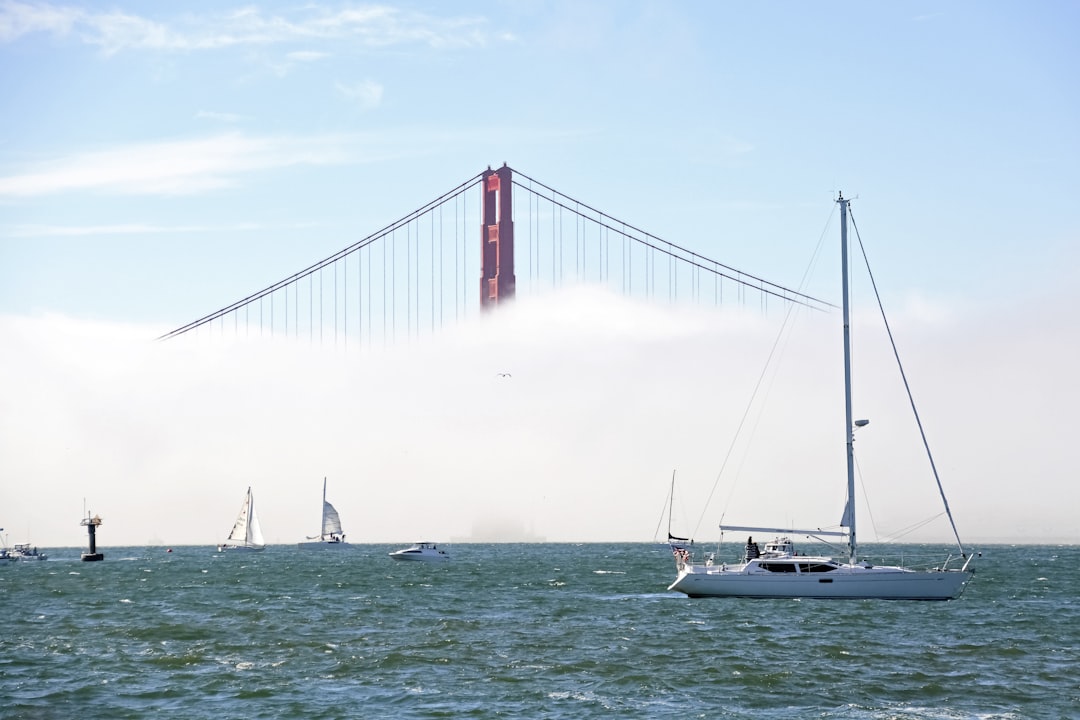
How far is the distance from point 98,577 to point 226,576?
35.4 ft

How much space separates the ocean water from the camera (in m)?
34.0

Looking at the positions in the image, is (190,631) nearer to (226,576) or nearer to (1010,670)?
(1010,670)

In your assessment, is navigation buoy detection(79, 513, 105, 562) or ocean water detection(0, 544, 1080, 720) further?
navigation buoy detection(79, 513, 105, 562)

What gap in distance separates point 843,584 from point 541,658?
23.7 m

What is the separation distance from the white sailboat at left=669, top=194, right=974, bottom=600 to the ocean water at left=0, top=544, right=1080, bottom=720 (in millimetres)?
879

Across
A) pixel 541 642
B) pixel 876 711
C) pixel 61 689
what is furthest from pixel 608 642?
pixel 61 689

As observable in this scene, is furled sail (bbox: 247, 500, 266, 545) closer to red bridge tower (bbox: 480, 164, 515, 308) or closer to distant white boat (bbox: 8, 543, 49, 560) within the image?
distant white boat (bbox: 8, 543, 49, 560)

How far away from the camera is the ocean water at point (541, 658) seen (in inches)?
1340

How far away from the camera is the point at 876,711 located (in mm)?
32844

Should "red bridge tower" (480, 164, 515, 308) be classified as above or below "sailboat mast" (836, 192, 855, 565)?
above

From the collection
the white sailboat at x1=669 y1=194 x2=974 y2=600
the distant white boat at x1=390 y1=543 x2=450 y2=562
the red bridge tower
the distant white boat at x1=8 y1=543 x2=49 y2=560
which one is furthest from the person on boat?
the distant white boat at x1=8 y1=543 x2=49 y2=560

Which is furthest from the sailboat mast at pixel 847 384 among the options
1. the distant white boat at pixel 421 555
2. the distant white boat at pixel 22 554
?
the distant white boat at pixel 22 554

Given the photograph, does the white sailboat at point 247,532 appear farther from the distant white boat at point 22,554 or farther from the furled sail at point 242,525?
the distant white boat at point 22,554

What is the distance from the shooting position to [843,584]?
61.9 metres
